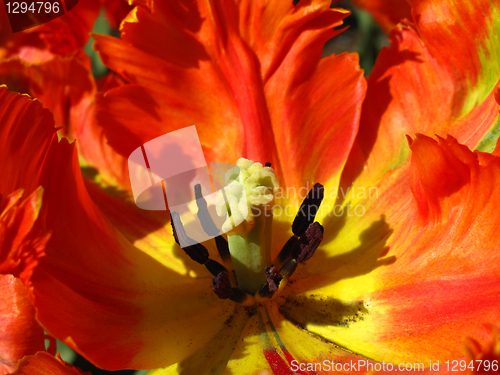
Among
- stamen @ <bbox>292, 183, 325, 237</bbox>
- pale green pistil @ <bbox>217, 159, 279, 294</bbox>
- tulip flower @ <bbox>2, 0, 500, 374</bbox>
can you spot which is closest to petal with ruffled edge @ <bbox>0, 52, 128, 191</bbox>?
tulip flower @ <bbox>2, 0, 500, 374</bbox>

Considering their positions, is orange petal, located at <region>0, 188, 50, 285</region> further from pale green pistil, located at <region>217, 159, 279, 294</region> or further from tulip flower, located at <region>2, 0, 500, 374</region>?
pale green pistil, located at <region>217, 159, 279, 294</region>

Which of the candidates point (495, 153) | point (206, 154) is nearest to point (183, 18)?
point (206, 154)

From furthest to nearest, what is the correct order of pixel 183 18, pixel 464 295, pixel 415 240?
1. pixel 183 18
2. pixel 415 240
3. pixel 464 295

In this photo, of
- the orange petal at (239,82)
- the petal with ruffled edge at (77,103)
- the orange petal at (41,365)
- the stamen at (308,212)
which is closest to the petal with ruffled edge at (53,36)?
the petal with ruffled edge at (77,103)

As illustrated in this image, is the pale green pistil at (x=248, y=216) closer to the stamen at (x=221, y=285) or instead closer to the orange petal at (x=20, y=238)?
the stamen at (x=221, y=285)

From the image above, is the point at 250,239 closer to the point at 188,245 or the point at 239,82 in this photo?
the point at 188,245

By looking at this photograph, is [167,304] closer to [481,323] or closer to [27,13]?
[481,323]

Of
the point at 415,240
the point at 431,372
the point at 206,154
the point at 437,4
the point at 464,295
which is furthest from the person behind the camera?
the point at 206,154
